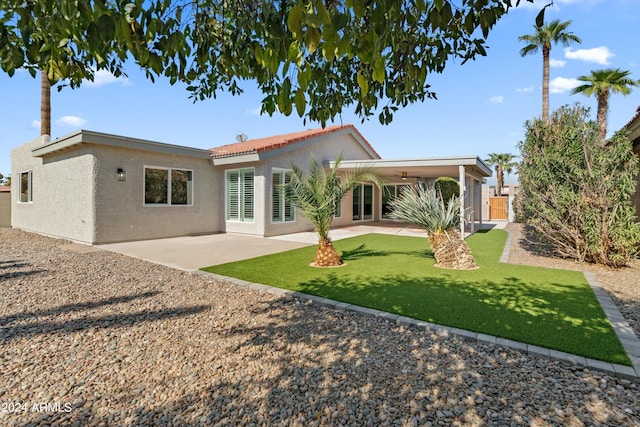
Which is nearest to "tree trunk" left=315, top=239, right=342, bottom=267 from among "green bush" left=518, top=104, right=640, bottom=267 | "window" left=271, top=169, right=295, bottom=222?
"green bush" left=518, top=104, right=640, bottom=267

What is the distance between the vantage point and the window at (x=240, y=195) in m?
15.0

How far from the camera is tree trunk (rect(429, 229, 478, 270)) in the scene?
8.43 metres

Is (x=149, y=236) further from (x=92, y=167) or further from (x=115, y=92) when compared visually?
(x=115, y=92)

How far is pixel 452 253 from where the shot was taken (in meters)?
8.53

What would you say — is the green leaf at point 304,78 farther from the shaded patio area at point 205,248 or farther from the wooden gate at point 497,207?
the wooden gate at point 497,207

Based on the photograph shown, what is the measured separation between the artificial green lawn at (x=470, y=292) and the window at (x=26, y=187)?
45.8 feet

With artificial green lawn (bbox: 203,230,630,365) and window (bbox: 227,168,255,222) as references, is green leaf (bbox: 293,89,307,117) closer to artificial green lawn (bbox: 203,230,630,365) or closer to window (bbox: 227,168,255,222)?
artificial green lawn (bbox: 203,230,630,365)

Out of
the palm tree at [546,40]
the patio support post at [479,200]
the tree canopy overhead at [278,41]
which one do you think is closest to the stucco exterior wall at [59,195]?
the tree canopy overhead at [278,41]

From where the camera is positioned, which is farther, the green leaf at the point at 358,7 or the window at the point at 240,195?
the window at the point at 240,195

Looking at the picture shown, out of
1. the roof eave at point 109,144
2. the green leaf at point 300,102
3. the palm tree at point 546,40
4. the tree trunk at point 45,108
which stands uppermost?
the palm tree at point 546,40

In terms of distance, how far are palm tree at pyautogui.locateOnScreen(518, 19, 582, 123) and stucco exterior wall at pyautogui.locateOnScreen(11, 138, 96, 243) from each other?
27015 mm

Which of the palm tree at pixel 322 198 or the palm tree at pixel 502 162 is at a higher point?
Result: the palm tree at pixel 502 162

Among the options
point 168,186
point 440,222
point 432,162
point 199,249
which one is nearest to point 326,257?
point 440,222

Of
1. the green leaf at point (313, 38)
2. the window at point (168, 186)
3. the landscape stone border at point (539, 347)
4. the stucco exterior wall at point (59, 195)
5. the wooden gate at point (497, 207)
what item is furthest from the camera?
the wooden gate at point (497, 207)
